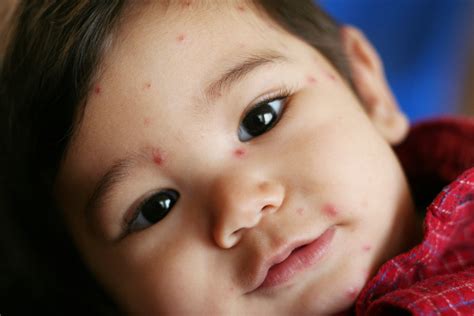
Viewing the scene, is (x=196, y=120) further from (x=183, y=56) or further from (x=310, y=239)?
(x=310, y=239)

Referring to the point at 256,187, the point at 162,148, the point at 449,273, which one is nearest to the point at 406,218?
the point at 449,273

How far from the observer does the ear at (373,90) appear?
108cm

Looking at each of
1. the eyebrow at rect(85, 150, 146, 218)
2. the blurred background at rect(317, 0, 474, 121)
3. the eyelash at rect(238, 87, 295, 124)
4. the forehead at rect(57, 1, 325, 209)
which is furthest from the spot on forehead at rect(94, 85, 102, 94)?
the blurred background at rect(317, 0, 474, 121)

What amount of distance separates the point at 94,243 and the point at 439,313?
528mm

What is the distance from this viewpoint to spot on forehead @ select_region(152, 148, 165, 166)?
0.82 metres

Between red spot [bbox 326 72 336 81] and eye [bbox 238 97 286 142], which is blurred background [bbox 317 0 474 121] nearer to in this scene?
red spot [bbox 326 72 336 81]

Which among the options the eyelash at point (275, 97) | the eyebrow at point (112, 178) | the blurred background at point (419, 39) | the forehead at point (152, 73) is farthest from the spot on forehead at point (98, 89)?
the blurred background at point (419, 39)

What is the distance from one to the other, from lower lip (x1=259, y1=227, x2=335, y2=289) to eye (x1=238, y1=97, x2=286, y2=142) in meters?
0.18

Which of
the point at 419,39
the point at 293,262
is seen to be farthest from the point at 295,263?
the point at 419,39

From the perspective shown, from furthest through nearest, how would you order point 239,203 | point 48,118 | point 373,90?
point 373,90 → point 48,118 → point 239,203

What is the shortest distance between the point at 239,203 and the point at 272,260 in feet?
0.30

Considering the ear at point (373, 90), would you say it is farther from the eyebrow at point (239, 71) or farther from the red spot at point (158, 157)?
the red spot at point (158, 157)

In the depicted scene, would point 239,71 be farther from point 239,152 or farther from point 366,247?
point 366,247

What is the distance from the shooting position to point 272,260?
78 cm
